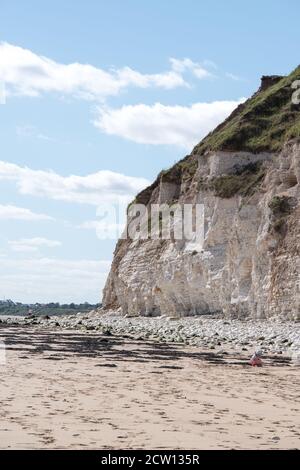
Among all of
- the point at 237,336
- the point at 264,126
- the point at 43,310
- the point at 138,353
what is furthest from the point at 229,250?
the point at 43,310

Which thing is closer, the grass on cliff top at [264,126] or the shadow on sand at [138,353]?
the shadow on sand at [138,353]

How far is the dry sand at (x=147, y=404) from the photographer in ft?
22.3

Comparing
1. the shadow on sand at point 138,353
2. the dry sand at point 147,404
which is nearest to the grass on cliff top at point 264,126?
the shadow on sand at point 138,353

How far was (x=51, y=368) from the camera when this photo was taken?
14.0m

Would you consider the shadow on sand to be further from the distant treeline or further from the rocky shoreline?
the distant treeline

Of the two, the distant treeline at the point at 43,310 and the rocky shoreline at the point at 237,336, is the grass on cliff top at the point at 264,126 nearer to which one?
the rocky shoreline at the point at 237,336

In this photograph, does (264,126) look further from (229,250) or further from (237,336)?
(237,336)

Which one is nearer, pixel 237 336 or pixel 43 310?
pixel 237 336

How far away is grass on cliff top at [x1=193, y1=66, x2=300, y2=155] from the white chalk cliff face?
65cm

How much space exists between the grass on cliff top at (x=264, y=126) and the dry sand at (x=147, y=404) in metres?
25.4

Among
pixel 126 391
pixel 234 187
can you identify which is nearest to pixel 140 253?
pixel 234 187

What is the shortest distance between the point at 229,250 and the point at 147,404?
28.3 m

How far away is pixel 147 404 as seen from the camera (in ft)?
30.3
